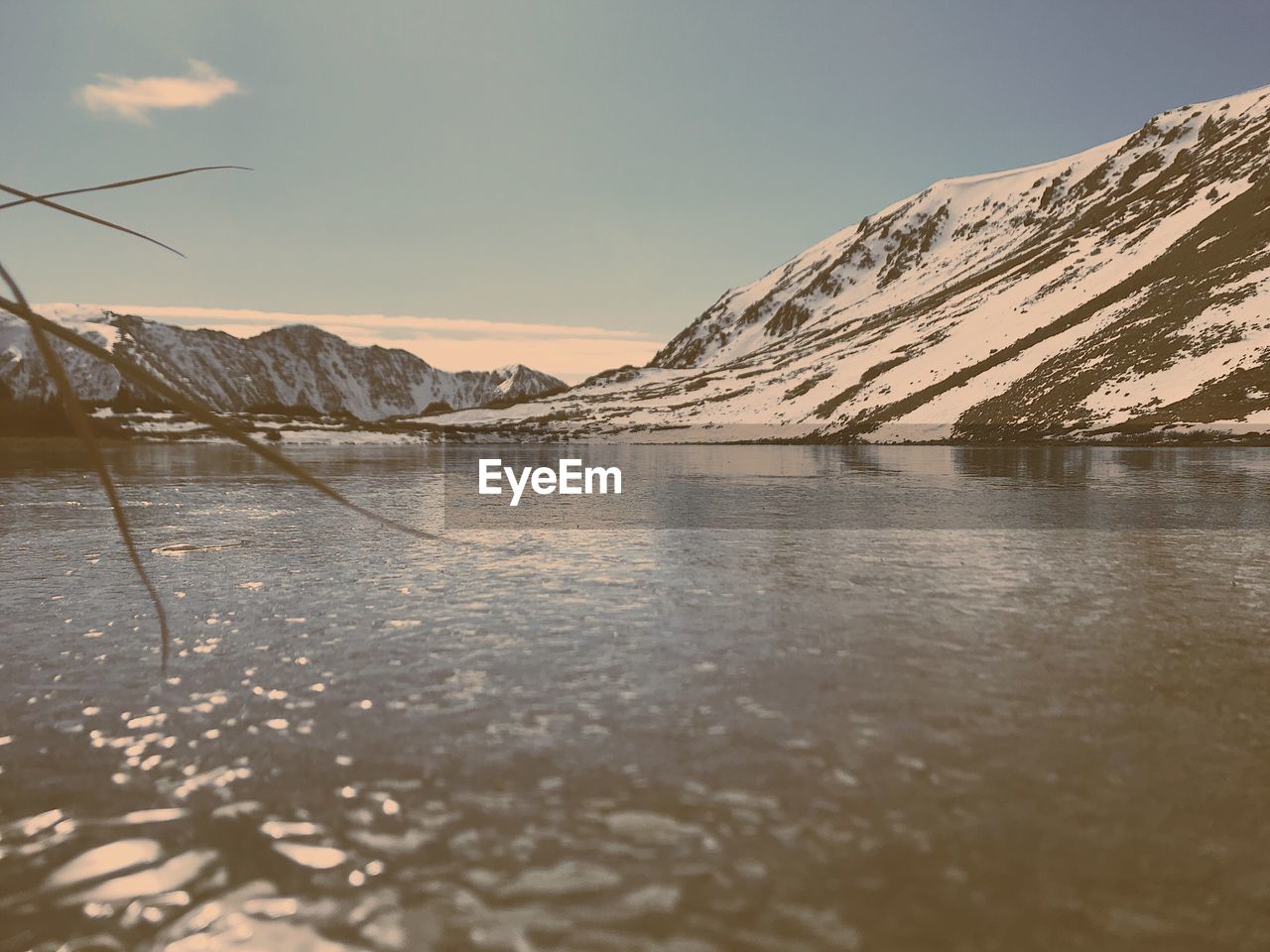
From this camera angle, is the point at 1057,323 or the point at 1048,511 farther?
the point at 1057,323

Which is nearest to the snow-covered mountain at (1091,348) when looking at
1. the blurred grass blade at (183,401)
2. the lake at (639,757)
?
the lake at (639,757)

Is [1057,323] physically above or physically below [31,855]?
above

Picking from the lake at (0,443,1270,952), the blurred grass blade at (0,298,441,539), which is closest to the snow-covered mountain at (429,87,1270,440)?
the lake at (0,443,1270,952)

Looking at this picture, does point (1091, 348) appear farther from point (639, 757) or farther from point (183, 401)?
point (183, 401)

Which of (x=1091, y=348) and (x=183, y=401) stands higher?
(x=1091, y=348)

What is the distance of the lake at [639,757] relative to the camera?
5.44m

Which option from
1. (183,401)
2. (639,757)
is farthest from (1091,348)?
(183,401)

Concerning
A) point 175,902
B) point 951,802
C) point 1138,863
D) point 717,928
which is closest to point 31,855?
point 175,902

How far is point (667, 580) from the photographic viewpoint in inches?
660

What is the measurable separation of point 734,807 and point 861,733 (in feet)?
7.01

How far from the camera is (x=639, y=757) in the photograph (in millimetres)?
7812

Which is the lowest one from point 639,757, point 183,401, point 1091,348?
point 639,757

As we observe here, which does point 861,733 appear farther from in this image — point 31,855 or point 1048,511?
point 1048,511

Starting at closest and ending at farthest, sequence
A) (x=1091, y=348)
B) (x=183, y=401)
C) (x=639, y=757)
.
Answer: (x=183, y=401)
(x=639, y=757)
(x=1091, y=348)
